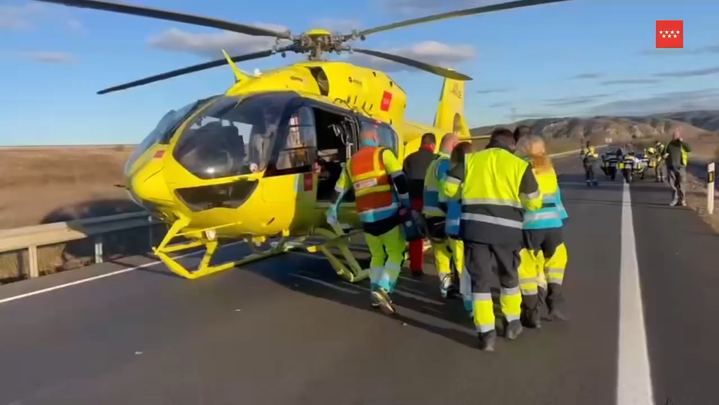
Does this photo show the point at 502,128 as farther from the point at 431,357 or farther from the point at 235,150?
the point at 235,150

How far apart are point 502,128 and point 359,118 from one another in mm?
3678

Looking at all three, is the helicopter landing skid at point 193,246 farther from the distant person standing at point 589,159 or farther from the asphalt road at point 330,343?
the distant person standing at point 589,159

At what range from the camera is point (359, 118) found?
33.3 feet

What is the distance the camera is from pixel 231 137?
27.3 ft

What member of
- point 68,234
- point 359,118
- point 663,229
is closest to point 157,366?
point 359,118

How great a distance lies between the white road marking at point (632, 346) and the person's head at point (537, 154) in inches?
66.5

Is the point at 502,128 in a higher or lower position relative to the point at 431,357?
higher

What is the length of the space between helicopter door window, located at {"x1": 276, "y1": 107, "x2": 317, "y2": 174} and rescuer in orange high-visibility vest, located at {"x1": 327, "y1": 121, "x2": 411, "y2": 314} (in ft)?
3.56

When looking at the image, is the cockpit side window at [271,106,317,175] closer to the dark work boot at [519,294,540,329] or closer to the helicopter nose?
the helicopter nose

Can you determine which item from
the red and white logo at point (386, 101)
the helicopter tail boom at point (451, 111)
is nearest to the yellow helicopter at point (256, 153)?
the red and white logo at point (386, 101)

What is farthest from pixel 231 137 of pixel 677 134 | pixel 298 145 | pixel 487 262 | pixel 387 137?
pixel 677 134

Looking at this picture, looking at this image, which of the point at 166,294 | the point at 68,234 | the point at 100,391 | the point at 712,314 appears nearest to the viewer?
the point at 100,391

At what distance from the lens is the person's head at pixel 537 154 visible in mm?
7156

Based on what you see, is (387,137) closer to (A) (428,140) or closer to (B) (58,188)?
(A) (428,140)
